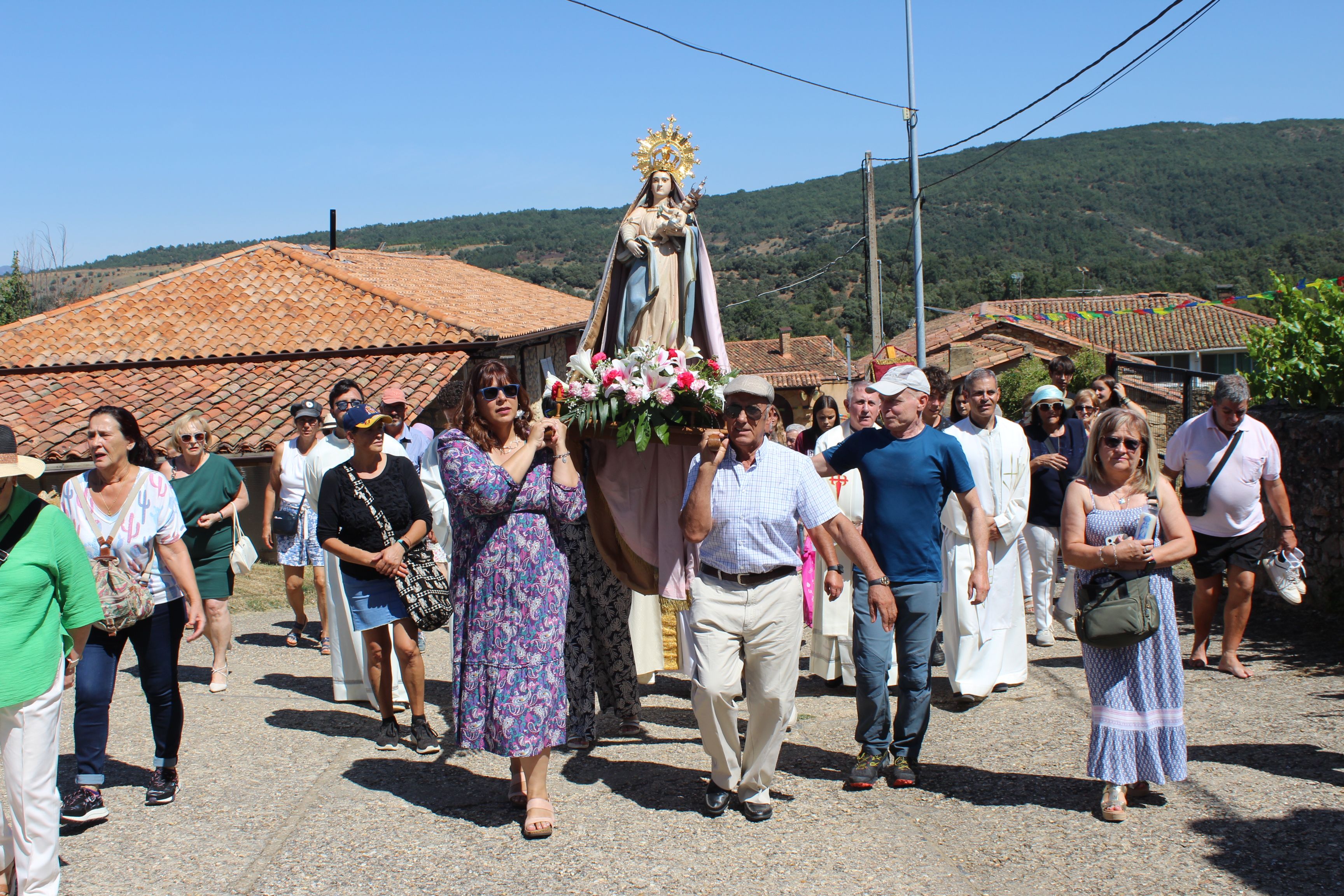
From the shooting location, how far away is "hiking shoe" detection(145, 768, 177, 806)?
4746 millimetres

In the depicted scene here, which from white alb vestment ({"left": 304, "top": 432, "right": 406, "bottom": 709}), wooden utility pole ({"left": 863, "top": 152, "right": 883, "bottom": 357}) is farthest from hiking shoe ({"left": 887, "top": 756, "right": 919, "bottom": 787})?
wooden utility pole ({"left": 863, "top": 152, "right": 883, "bottom": 357})

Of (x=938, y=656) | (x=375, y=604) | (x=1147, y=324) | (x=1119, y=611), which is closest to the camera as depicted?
(x=1119, y=611)

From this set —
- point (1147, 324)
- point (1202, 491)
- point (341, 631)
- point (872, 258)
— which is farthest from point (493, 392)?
point (1147, 324)

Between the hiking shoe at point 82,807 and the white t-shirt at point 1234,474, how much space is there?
6.45 meters

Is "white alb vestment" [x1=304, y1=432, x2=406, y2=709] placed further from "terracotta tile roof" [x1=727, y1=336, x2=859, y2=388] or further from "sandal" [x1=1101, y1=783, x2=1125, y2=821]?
"terracotta tile roof" [x1=727, y1=336, x2=859, y2=388]

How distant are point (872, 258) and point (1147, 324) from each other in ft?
101

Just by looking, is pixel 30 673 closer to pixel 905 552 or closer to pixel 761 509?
pixel 761 509

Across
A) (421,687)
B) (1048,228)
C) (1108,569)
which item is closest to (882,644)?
(1108,569)

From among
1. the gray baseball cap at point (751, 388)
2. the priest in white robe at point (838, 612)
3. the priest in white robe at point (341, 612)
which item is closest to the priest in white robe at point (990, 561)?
the priest in white robe at point (838, 612)

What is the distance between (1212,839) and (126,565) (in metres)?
4.67

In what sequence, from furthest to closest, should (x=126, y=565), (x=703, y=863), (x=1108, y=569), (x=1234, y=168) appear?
(x=1234, y=168), (x=126, y=565), (x=1108, y=569), (x=703, y=863)

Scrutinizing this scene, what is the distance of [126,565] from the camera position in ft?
15.1

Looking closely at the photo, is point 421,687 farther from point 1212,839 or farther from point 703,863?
point 1212,839

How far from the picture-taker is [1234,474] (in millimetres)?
6645
